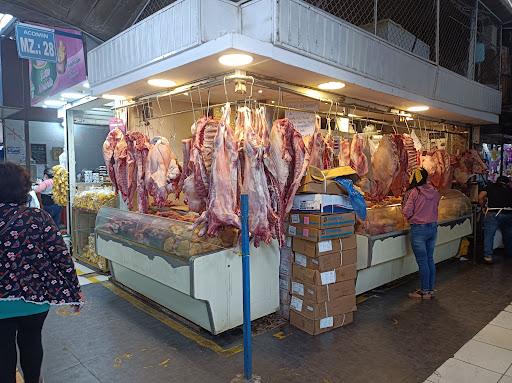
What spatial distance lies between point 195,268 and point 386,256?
9.13ft

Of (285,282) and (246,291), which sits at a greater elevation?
(246,291)

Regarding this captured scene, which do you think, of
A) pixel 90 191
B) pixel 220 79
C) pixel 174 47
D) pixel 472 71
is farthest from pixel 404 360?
pixel 472 71

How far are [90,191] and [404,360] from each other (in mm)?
5667

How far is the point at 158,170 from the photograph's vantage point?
4160mm

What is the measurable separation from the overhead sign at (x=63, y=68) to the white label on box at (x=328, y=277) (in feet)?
15.3

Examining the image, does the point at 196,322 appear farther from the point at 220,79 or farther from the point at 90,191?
the point at 90,191

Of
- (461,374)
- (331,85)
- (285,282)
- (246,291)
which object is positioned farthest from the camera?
(331,85)

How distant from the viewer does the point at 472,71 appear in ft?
23.5

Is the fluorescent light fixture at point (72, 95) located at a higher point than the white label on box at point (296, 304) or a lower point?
higher

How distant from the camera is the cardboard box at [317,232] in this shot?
12.0 ft

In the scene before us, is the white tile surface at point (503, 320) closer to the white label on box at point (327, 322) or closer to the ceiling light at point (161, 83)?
the white label on box at point (327, 322)

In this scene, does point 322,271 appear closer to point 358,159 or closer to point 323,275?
point 323,275

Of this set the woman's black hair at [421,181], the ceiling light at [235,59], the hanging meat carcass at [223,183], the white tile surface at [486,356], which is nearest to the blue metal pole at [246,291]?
the hanging meat carcass at [223,183]

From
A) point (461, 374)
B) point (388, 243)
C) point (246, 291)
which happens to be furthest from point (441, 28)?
point (246, 291)
